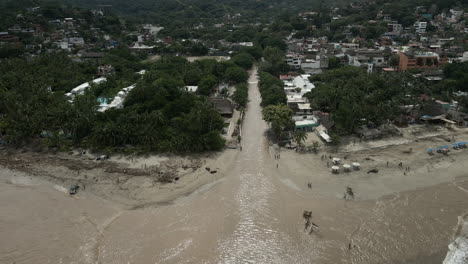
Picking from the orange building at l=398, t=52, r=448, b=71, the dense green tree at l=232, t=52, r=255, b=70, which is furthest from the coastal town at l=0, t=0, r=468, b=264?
the dense green tree at l=232, t=52, r=255, b=70

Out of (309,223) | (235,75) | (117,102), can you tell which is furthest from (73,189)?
(235,75)

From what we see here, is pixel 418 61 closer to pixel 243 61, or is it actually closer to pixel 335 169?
pixel 243 61

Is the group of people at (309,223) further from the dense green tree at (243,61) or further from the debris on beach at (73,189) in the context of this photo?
the dense green tree at (243,61)

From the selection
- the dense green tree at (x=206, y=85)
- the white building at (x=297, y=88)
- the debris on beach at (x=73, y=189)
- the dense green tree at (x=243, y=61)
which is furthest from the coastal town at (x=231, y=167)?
the dense green tree at (x=243, y=61)

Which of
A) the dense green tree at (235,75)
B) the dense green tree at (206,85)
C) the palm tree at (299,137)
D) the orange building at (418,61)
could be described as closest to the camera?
the palm tree at (299,137)

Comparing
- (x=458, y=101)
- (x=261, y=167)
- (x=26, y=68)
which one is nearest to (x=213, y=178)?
(x=261, y=167)

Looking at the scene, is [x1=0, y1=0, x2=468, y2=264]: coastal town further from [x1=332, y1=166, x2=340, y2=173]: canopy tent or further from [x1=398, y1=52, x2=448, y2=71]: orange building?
[x1=398, y1=52, x2=448, y2=71]: orange building

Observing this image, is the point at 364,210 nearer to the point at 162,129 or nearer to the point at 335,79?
the point at 162,129
